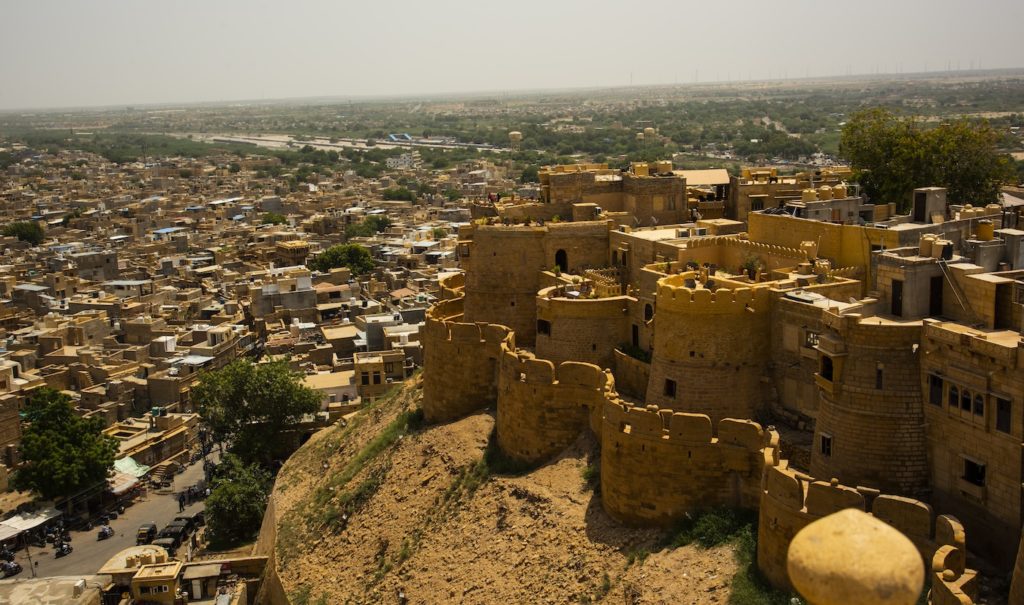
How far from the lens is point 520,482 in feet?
71.6

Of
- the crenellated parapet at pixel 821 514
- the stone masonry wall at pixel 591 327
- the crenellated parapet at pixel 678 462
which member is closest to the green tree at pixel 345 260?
the stone masonry wall at pixel 591 327

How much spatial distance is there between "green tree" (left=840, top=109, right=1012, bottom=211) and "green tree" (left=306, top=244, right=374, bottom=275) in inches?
1620

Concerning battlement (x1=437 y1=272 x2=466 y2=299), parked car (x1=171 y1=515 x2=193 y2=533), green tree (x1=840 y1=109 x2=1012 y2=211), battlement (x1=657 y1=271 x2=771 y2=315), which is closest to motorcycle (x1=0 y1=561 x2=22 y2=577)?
parked car (x1=171 y1=515 x2=193 y2=533)

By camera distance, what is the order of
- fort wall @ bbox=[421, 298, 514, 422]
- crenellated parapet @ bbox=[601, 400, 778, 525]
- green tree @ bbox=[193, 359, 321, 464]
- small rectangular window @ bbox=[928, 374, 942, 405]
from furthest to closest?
1. green tree @ bbox=[193, 359, 321, 464]
2. fort wall @ bbox=[421, 298, 514, 422]
3. crenellated parapet @ bbox=[601, 400, 778, 525]
4. small rectangular window @ bbox=[928, 374, 942, 405]

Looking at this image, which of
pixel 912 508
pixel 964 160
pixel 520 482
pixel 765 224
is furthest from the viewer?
pixel 964 160

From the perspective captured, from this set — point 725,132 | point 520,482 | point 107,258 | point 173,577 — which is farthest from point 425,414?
point 725,132

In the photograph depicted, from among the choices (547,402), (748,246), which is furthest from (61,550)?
(748,246)

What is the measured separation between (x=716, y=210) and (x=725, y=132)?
150568mm

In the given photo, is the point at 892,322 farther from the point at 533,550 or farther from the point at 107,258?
the point at 107,258

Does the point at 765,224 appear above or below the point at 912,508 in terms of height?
above

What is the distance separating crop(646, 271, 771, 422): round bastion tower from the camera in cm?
1934

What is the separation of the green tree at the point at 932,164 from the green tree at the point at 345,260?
41.1 m

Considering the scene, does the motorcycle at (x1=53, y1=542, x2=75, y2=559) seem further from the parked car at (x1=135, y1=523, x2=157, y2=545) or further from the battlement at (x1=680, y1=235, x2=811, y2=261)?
the battlement at (x1=680, y1=235, x2=811, y2=261)

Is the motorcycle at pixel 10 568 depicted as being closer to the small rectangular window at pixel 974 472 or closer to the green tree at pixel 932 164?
the small rectangular window at pixel 974 472
